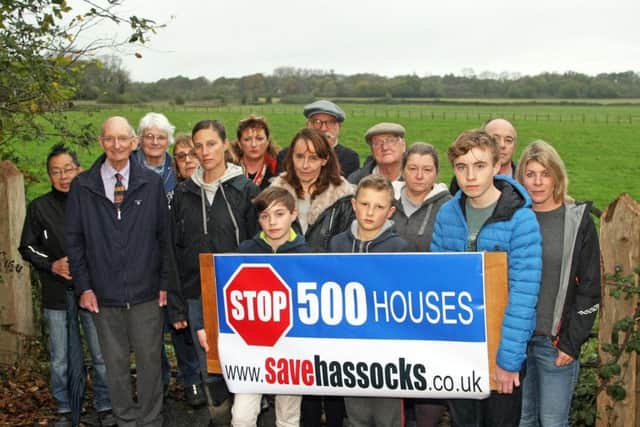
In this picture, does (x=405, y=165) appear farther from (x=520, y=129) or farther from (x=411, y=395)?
(x=520, y=129)

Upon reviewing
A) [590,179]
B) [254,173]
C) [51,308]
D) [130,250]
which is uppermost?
[254,173]

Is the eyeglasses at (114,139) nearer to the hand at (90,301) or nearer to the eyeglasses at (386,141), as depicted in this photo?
the hand at (90,301)

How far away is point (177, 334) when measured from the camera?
22.3ft

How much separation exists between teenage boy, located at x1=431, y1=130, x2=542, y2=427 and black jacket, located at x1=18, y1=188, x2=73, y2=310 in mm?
3193

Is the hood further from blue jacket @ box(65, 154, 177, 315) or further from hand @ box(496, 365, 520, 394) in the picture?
hand @ box(496, 365, 520, 394)

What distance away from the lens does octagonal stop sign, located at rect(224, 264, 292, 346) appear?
5104 millimetres

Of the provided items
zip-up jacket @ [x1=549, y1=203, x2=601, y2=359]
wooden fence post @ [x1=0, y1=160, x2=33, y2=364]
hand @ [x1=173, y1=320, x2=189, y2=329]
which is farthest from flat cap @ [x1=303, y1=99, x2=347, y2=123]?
zip-up jacket @ [x1=549, y1=203, x2=601, y2=359]

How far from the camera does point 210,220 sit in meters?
5.52

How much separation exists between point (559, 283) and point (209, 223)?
245 cm

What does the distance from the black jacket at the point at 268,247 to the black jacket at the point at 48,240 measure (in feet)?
6.04

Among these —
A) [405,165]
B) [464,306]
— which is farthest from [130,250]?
[464,306]

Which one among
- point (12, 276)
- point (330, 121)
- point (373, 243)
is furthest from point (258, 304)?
point (12, 276)

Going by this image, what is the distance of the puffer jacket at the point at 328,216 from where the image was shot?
5359 mm

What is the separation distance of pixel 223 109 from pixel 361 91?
2879 cm
